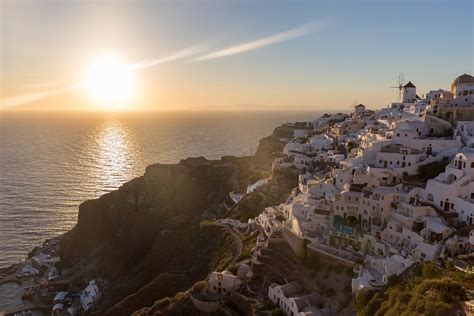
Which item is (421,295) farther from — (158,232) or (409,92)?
(409,92)

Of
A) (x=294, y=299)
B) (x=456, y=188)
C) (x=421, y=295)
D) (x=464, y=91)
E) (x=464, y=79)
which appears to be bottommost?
(x=294, y=299)

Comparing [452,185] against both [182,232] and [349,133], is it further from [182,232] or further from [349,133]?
[182,232]

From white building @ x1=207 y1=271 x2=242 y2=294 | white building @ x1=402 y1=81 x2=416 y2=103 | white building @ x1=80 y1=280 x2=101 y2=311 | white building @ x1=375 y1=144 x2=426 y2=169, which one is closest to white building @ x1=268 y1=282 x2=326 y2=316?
white building @ x1=207 y1=271 x2=242 y2=294

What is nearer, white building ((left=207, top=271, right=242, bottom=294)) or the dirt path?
white building ((left=207, top=271, right=242, bottom=294))

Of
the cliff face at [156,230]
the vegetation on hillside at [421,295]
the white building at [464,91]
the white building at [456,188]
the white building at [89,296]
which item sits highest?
the white building at [464,91]

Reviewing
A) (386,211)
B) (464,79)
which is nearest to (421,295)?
(386,211)

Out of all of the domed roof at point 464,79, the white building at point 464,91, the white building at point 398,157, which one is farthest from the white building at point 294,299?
the domed roof at point 464,79

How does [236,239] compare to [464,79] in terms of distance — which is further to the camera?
[464,79]

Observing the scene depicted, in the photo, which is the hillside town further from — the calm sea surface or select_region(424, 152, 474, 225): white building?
the calm sea surface

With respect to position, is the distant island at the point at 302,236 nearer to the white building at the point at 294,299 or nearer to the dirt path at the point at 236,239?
the white building at the point at 294,299
